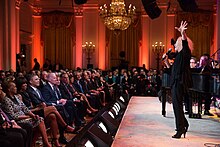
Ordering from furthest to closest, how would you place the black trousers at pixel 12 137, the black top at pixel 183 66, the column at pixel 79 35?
the column at pixel 79 35 → the black top at pixel 183 66 → the black trousers at pixel 12 137

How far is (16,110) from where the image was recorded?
494 cm

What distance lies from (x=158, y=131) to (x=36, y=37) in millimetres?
13221

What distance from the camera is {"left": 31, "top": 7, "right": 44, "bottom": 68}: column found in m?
17.2

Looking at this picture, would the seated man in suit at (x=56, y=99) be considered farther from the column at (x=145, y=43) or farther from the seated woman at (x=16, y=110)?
the column at (x=145, y=43)

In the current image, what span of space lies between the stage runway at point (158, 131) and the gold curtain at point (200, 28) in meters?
10.1

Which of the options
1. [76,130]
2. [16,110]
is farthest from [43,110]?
[76,130]

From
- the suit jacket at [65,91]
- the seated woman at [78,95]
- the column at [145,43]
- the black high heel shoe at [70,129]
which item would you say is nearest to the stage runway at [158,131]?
the black high heel shoe at [70,129]

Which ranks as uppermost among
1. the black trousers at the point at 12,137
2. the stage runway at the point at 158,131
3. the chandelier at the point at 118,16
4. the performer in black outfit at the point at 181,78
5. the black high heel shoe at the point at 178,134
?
the chandelier at the point at 118,16

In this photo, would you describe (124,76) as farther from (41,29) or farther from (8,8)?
(41,29)

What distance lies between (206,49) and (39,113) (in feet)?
41.8

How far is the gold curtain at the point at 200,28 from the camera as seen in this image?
1631 cm

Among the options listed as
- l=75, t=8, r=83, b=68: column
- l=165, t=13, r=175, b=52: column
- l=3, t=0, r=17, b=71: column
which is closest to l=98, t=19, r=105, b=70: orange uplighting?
l=75, t=8, r=83, b=68: column

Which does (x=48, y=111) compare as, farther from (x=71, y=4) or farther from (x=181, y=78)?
A: (x=71, y=4)

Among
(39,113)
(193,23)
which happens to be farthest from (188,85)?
(193,23)
